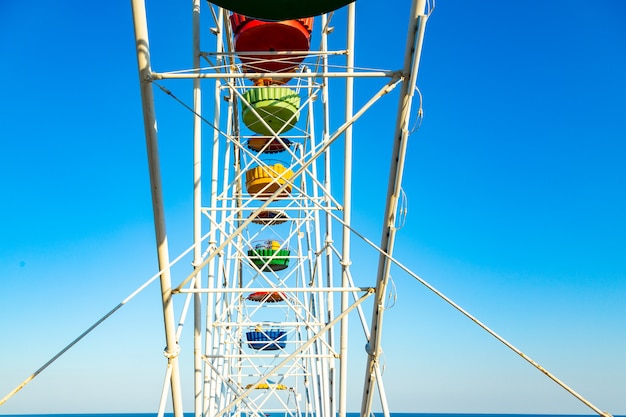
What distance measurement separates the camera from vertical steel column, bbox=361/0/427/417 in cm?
447

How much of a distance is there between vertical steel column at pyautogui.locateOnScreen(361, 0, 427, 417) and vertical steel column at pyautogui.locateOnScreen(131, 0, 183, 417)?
2135mm

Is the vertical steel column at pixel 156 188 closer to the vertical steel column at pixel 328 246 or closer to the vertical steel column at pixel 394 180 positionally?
the vertical steel column at pixel 394 180

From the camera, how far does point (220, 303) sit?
10508 mm

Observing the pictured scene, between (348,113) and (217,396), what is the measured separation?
6935 mm

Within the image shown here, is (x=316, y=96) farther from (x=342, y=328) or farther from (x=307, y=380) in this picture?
(x=307, y=380)

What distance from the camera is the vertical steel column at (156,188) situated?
445 cm

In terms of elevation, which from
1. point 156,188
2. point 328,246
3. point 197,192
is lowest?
point 328,246

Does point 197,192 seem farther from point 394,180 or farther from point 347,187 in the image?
point 394,180

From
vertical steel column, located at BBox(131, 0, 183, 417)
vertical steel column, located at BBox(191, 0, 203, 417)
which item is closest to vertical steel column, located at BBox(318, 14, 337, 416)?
vertical steel column, located at BBox(191, 0, 203, 417)

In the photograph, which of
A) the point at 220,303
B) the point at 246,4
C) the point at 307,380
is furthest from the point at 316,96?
the point at 307,380

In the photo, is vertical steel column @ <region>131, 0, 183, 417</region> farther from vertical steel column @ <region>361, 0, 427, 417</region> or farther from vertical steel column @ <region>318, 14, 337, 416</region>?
vertical steel column @ <region>318, 14, 337, 416</region>

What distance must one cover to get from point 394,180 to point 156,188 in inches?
92.5

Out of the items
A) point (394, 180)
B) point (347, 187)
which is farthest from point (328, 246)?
point (394, 180)

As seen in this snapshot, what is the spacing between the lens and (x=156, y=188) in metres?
4.81
